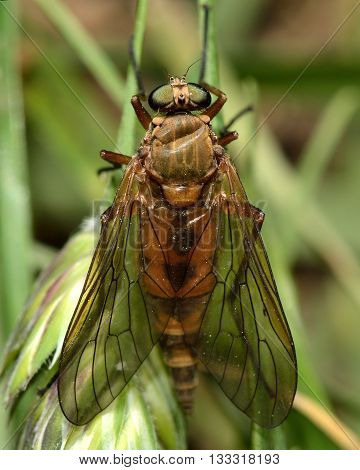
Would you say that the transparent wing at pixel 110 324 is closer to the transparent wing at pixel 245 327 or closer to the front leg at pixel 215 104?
the transparent wing at pixel 245 327

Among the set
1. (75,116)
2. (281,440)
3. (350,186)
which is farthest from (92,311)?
(350,186)

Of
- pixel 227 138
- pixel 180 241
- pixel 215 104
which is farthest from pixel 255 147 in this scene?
pixel 180 241

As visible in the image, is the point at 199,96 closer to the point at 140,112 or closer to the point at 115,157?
the point at 140,112

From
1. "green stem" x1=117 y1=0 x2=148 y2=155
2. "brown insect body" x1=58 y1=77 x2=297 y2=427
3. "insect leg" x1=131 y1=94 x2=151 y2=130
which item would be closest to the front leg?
"brown insect body" x1=58 y1=77 x2=297 y2=427

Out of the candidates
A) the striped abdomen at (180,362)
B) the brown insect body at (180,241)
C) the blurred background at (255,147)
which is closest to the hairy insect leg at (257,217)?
the brown insect body at (180,241)

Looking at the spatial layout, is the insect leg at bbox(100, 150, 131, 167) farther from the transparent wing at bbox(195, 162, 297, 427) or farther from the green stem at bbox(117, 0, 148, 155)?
the transparent wing at bbox(195, 162, 297, 427)

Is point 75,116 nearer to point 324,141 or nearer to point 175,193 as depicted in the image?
point 324,141
